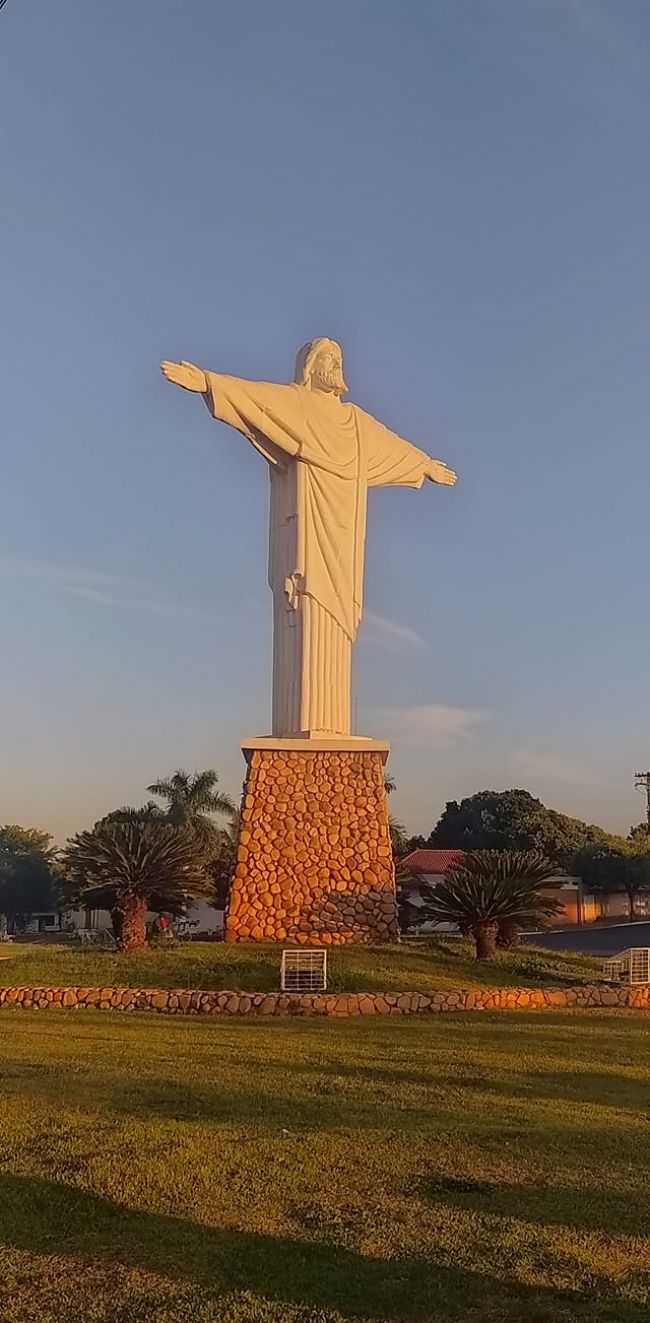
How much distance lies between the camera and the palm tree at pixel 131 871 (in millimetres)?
16469

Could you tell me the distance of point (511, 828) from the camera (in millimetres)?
56781

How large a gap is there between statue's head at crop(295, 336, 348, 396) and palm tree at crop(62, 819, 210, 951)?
26.2 feet

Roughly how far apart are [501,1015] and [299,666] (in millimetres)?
7809

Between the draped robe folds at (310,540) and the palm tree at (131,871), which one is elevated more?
the draped robe folds at (310,540)

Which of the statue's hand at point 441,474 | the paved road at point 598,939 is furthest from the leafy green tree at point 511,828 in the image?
the statue's hand at point 441,474

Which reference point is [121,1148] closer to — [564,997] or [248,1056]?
[248,1056]

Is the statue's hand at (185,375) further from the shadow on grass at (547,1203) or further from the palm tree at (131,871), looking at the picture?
the shadow on grass at (547,1203)

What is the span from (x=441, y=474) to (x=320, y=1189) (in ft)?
56.0

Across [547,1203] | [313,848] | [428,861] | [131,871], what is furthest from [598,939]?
[547,1203]

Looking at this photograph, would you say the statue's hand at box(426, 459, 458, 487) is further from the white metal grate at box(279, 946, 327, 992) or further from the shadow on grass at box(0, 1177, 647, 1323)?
the shadow on grass at box(0, 1177, 647, 1323)

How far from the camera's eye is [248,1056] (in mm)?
8648

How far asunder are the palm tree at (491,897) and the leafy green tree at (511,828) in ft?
110

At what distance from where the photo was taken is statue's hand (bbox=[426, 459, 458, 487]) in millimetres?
20669

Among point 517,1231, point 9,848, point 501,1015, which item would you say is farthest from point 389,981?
point 9,848
